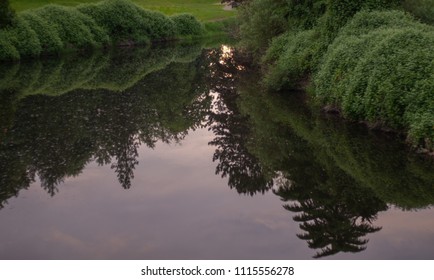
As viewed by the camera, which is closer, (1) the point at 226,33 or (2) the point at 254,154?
(2) the point at 254,154

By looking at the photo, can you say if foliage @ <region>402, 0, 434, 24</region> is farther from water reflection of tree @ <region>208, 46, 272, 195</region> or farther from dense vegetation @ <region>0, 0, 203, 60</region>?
dense vegetation @ <region>0, 0, 203, 60</region>

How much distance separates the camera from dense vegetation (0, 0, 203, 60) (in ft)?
174

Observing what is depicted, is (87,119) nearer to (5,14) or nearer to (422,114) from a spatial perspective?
(422,114)

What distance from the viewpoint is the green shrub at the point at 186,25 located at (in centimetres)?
7838

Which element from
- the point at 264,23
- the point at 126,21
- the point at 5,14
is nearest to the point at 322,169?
the point at 264,23

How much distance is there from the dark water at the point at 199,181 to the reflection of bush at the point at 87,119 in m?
0.09

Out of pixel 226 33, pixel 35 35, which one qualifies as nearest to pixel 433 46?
pixel 35 35

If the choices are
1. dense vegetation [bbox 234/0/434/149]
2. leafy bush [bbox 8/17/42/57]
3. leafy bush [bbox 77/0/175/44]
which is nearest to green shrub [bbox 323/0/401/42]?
dense vegetation [bbox 234/0/434/149]

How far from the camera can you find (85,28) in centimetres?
6222

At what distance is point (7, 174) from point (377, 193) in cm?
1077

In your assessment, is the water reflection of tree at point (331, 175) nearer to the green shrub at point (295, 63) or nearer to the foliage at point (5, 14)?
the green shrub at point (295, 63)

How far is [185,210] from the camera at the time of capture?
51.1ft

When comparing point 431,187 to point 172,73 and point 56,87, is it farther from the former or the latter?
point 172,73

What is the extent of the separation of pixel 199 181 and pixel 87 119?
32.3ft
